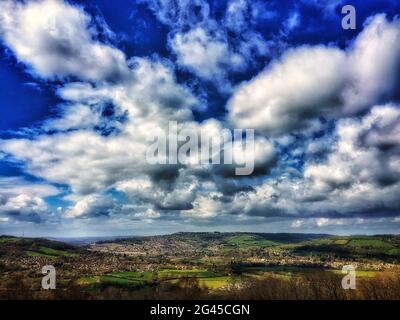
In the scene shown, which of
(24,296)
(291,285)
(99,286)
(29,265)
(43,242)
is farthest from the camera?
(43,242)

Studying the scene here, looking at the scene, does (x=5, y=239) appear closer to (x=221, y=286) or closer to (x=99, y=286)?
(x=99, y=286)

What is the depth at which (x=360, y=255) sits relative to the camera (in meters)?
194

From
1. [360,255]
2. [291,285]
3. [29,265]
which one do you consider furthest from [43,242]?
[360,255]

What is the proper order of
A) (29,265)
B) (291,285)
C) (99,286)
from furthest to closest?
(29,265)
(99,286)
(291,285)
